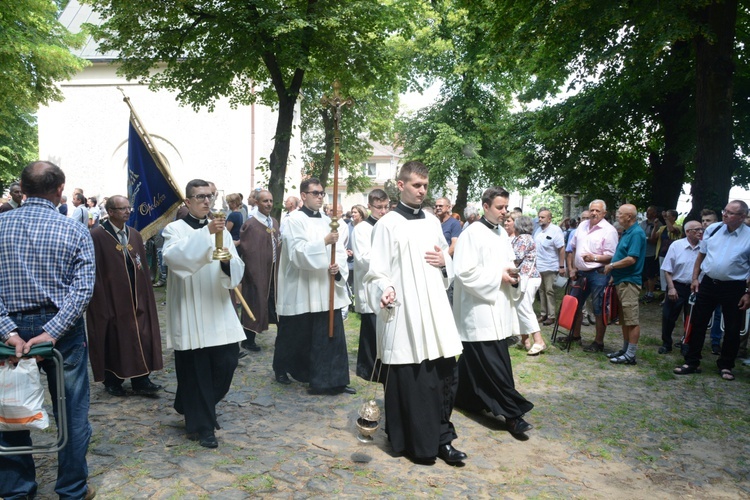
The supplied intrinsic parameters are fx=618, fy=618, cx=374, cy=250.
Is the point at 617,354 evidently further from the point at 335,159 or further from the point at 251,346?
the point at 335,159

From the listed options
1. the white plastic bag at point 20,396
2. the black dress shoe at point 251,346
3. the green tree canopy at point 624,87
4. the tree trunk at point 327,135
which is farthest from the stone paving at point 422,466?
the tree trunk at point 327,135

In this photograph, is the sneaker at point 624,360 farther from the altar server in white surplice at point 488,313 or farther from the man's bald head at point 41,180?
the man's bald head at point 41,180

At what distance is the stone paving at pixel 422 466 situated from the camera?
4.36 metres

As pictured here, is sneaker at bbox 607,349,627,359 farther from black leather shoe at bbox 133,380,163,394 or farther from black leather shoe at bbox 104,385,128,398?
black leather shoe at bbox 104,385,128,398

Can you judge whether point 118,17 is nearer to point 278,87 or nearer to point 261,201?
point 278,87

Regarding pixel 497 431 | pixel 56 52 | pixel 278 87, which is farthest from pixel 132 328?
pixel 56 52

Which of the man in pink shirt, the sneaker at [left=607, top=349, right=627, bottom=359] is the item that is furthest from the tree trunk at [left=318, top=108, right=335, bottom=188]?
the sneaker at [left=607, top=349, right=627, bottom=359]

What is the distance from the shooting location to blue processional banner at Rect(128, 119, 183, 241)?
5.73 metres

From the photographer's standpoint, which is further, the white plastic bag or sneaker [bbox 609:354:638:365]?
sneaker [bbox 609:354:638:365]

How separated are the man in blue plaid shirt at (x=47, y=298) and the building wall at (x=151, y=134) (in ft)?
74.9

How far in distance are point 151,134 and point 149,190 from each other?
23.7 m

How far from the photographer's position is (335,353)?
6.47m

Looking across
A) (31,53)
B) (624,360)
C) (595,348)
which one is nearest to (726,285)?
(624,360)

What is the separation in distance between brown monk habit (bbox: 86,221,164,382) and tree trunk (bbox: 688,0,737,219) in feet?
33.4
